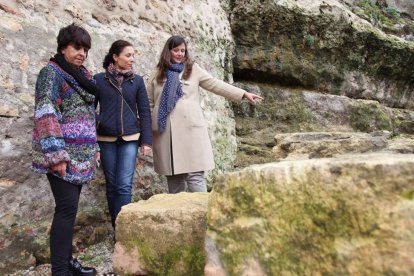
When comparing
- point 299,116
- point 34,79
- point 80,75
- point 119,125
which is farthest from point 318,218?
point 299,116

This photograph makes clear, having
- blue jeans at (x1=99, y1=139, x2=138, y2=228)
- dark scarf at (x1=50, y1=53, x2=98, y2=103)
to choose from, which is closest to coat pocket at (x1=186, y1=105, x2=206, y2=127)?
blue jeans at (x1=99, y1=139, x2=138, y2=228)

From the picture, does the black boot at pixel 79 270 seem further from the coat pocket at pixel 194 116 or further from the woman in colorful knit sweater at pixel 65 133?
the coat pocket at pixel 194 116

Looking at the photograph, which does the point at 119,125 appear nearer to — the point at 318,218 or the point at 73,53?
the point at 73,53

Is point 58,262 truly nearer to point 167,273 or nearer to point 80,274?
point 80,274

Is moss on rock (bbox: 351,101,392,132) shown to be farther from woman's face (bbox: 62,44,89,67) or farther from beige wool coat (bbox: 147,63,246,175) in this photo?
woman's face (bbox: 62,44,89,67)

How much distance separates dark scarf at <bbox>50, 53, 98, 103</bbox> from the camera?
8.82ft

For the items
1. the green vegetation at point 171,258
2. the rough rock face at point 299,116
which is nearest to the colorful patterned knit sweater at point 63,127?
the green vegetation at point 171,258

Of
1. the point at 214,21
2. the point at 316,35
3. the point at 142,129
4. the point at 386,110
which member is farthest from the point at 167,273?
the point at 386,110

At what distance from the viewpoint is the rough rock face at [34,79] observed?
311cm

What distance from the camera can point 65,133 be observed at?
2.65 m

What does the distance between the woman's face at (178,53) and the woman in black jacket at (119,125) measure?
455 mm

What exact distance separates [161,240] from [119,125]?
124 centimetres

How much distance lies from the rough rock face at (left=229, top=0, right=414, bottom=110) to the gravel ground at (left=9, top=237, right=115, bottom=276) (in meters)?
3.76

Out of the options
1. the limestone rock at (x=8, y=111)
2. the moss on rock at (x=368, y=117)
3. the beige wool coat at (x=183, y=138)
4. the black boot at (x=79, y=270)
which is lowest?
the black boot at (x=79, y=270)
